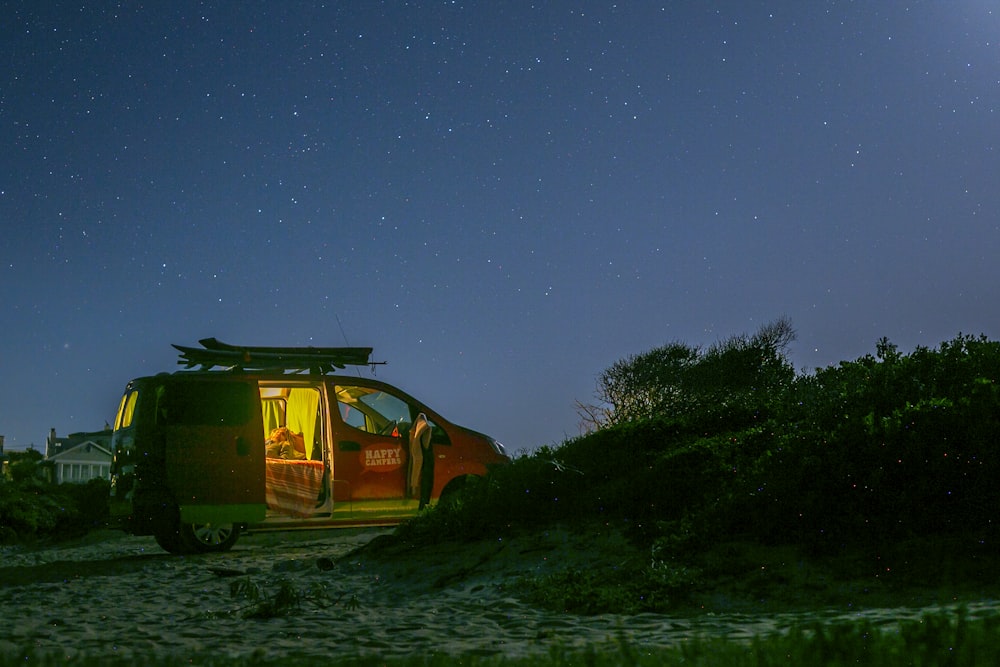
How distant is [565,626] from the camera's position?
601cm

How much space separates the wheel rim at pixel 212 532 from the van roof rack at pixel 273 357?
69.2 inches

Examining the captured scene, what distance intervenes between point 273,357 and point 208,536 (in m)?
2.12

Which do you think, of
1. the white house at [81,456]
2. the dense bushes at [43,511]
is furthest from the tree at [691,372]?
the white house at [81,456]

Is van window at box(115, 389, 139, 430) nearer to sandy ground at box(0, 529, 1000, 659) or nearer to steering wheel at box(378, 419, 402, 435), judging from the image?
sandy ground at box(0, 529, 1000, 659)

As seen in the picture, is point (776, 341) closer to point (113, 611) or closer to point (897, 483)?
point (897, 483)

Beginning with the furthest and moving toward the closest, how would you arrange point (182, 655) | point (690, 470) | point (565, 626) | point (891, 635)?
1. point (690, 470)
2. point (565, 626)
3. point (182, 655)
4. point (891, 635)

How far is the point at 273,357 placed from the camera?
10805 mm

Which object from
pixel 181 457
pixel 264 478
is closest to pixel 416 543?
pixel 264 478

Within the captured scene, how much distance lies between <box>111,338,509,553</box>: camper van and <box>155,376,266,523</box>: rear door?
11 mm

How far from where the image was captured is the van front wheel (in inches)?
407

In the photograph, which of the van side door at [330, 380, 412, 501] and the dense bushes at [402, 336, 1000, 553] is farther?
the van side door at [330, 380, 412, 501]

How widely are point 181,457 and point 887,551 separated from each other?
7152 millimetres

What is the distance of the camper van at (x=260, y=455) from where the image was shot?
10258mm

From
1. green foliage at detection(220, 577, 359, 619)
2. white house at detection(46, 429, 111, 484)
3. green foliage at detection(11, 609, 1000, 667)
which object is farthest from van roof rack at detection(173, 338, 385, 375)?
white house at detection(46, 429, 111, 484)
